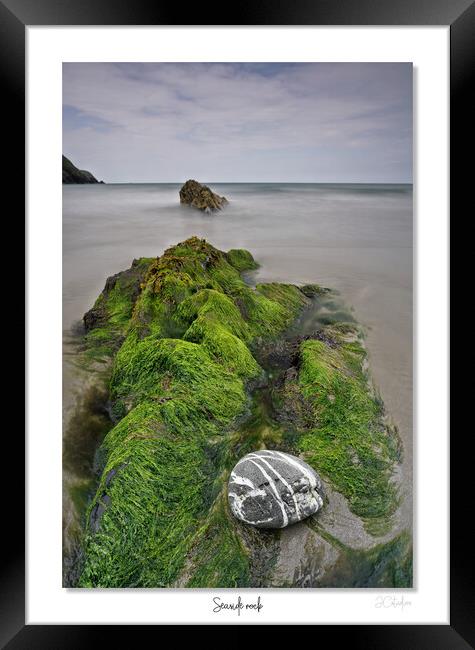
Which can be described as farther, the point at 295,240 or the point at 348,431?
the point at 295,240

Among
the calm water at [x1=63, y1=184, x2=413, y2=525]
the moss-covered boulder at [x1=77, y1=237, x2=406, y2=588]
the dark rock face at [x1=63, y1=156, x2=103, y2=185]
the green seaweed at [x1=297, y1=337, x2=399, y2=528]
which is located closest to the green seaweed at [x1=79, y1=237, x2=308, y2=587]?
the moss-covered boulder at [x1=77, y1=237, x2=406, y2=588]

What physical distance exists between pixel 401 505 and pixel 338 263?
154 cm

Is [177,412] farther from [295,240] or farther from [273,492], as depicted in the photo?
[295,240]

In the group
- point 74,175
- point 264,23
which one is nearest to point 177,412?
point 74,175

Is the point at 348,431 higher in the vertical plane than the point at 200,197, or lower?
lower

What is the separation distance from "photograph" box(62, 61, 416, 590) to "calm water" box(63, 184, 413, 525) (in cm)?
1

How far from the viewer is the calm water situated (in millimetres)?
2344

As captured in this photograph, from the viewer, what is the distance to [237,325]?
263 centimetres

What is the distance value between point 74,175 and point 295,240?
1.46 meters

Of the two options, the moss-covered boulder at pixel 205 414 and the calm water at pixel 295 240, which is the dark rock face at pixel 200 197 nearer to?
the calm water at pixel 295 240

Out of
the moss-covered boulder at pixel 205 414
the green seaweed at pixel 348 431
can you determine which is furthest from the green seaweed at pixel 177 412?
the green seaweed at pixel 348 431
